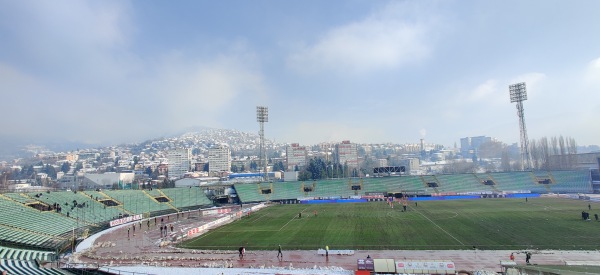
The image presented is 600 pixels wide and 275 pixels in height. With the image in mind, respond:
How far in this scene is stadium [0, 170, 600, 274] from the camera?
63.5 feet

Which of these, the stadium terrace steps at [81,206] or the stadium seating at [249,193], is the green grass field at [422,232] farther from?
the stadium seating at [249,193]

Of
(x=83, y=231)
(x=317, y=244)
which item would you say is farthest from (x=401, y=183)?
(x=83, y=231)

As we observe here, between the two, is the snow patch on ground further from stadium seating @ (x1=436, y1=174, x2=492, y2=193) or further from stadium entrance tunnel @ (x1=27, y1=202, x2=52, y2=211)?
stadium seating @ (x1=436, y1=174, x2=492, y2=193)

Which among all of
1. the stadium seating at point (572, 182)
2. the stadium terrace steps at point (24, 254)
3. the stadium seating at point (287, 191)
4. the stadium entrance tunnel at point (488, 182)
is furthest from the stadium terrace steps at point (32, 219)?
the stadium seating at point (572, 182)

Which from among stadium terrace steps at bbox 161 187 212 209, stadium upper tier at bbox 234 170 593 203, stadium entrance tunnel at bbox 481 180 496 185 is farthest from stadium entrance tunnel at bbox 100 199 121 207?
stadium entrance tunnel at bbox 481 180 496 185

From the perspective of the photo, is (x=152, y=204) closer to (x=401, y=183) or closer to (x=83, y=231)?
(x=83, y=231)

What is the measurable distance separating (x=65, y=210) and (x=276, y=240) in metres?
28.3

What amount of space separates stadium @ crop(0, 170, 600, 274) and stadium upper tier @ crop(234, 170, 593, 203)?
836cm

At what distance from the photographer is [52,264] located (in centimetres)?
2205

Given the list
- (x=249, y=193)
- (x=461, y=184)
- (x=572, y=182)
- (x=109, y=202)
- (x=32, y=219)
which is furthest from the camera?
(x=249, y=193)

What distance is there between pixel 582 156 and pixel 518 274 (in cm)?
10854

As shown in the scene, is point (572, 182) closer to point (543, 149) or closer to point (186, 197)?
point (543, 149)

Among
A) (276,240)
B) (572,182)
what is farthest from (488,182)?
(276,240)

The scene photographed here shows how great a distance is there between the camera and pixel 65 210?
4053 centimetres
